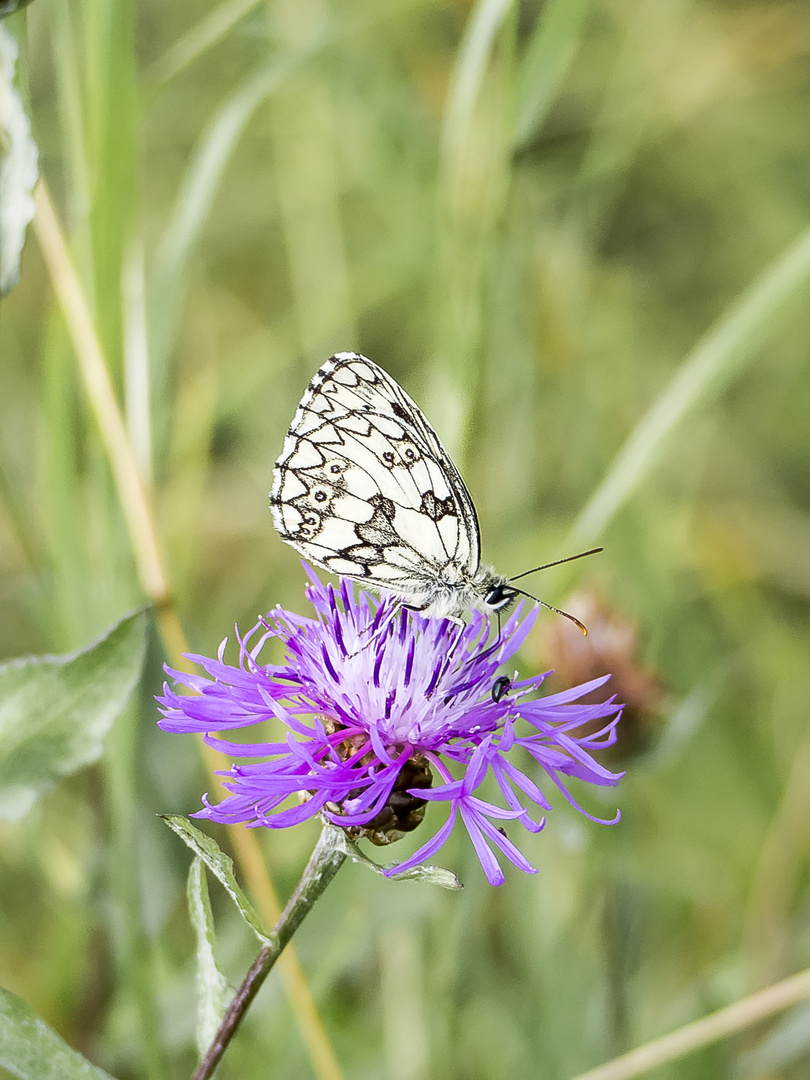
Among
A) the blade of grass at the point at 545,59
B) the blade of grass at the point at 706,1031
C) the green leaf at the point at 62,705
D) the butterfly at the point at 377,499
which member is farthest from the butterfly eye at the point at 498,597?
the blade of grass at the point at 545,59

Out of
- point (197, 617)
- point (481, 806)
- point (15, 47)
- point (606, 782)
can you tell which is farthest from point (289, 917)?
point (197, 617)

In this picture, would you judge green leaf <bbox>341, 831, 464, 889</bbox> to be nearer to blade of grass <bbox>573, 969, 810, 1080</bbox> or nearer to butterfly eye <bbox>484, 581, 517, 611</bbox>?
butterfly eye <bbox>484, 581, 517, 611</bbox>

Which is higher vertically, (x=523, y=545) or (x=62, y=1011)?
(x=523, y=545)

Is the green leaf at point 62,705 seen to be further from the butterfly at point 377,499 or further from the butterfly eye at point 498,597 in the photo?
the butterfly eye at point 498,597

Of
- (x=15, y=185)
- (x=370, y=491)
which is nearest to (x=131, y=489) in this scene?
(x=370, y=491)

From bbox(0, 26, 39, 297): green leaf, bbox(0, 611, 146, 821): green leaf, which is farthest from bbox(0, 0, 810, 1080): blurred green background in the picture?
bbox(0, 611, 146, 821): green leaf

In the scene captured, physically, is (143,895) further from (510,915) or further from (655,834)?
(655,834)
